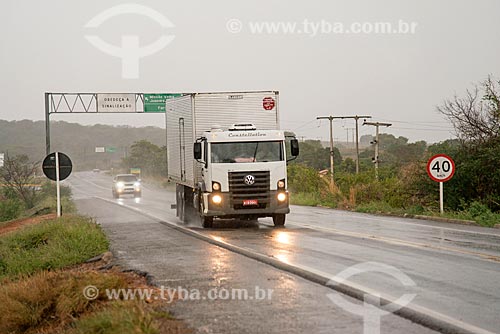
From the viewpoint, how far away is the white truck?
20109mm

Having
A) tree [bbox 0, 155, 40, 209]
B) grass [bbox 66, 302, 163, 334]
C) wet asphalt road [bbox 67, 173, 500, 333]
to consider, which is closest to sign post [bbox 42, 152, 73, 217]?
wet asphalt road [bbox 67, 173, 500, 333]

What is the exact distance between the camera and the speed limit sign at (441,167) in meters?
23.2

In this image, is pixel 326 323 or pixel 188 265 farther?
pixel 188 265

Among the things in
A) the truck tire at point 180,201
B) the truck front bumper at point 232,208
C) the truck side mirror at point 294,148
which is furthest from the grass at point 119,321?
the truck tire at point 180,201

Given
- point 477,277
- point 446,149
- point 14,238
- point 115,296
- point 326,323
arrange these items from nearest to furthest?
point 326,323 → point 115,296 → point 477,277 → point 14,238 → point 446,149

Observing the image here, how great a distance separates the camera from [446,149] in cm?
2564

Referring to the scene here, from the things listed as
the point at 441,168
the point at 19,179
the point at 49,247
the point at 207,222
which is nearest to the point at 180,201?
the point at 207,222

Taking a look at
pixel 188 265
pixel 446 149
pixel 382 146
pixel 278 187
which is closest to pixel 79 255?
pixel 188 265

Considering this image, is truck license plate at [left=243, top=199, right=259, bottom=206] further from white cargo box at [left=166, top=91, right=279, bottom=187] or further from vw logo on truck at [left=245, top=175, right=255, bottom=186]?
white cargo box at [left=166, top=91, right=279, bottom=187]

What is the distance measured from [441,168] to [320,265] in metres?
13.0

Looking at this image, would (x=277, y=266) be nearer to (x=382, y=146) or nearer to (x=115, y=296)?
(x=115, y=296)

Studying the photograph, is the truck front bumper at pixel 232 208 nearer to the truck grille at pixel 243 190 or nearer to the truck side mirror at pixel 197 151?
the truck grille at pixel 243 190

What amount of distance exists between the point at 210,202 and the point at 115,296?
11006 mm

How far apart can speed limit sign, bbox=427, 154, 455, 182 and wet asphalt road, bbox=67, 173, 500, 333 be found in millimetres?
2557
